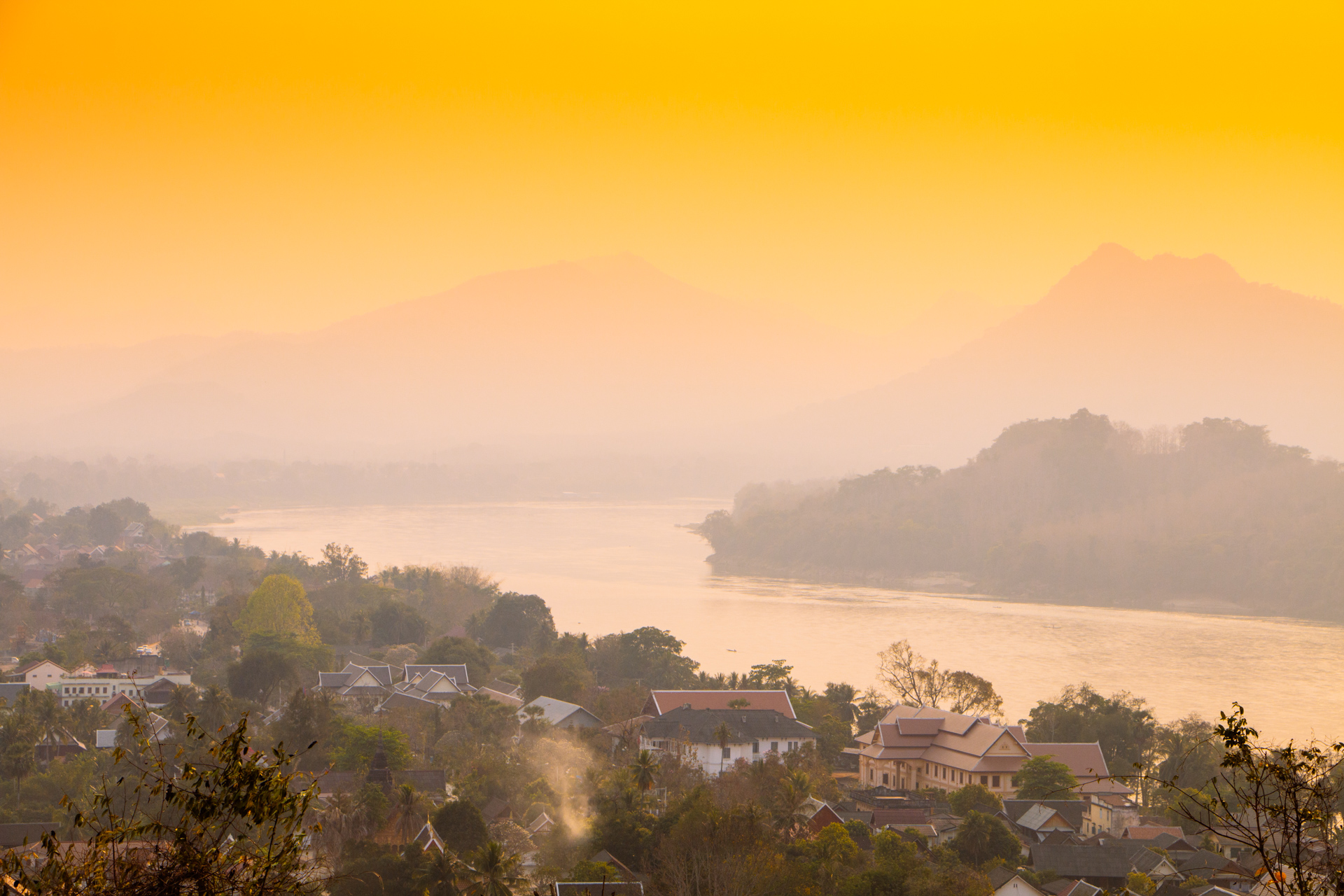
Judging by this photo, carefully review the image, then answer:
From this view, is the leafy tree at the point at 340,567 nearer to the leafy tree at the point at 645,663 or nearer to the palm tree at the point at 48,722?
the leafy tree at the point at 645,663

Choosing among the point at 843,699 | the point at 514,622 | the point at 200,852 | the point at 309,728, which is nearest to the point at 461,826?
the point at 309,728

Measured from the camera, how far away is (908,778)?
13.2m

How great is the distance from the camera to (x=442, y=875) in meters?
7.96

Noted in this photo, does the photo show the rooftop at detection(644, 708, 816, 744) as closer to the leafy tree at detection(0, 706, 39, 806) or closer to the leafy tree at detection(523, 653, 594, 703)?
the leafy tree at detection(523, 653, 594, 703)

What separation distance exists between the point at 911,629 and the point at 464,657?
11.0 m

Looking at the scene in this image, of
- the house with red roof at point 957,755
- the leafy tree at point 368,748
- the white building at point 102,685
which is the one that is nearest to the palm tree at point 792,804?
the house with red roof at point 957,755

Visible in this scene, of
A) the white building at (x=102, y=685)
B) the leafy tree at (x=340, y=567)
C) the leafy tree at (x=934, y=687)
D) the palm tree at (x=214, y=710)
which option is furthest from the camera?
the leafy tree at (x=340, y=567)

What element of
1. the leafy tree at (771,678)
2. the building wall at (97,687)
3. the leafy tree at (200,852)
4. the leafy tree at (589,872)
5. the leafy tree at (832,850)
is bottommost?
the building wall at (97,687)

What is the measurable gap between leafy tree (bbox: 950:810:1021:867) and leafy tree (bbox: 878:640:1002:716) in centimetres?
551

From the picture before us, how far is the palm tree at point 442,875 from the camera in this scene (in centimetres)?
790

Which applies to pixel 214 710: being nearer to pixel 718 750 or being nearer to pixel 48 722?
pixel 48 722

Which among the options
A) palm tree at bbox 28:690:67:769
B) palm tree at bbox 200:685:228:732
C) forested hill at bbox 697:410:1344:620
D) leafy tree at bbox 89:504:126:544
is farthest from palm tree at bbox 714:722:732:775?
leafy tree at bbox 89:504:126:544

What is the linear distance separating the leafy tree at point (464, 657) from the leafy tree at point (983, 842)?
8819 millimetres

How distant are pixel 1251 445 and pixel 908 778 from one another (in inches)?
1518
